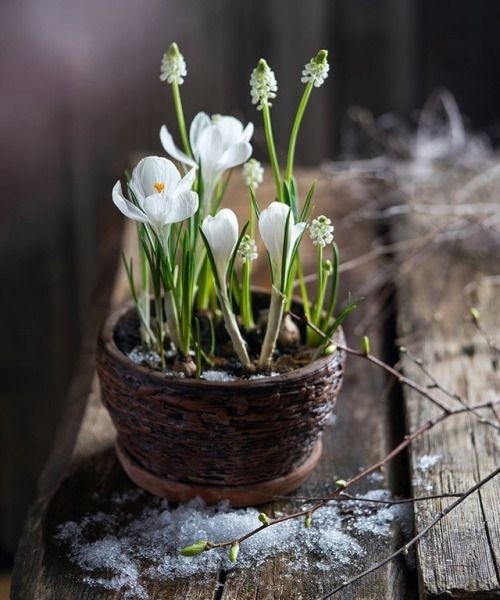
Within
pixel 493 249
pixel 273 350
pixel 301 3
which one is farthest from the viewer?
pixel 301 3

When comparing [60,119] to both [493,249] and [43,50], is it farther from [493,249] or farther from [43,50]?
[493,249]

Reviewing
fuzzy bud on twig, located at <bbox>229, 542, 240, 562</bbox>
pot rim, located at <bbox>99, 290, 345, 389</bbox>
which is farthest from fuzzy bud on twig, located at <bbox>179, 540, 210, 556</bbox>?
pot rim, located at <bbox>99, 290, 345, 389</bbox>

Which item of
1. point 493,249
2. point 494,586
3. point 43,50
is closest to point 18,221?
point 43,50

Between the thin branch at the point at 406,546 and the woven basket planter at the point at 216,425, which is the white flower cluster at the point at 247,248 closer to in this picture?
the woven basket planter at the point at 216,425

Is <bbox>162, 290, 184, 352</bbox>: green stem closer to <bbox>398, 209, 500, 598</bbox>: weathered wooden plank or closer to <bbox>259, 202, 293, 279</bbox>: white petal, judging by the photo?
<bbox>259, 202, 293, 279</bbox>: white petal

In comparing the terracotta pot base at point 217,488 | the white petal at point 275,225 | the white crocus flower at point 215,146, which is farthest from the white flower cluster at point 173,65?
the terracotta pot base at point 217,488

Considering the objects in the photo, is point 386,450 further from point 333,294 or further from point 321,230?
point 321,230
